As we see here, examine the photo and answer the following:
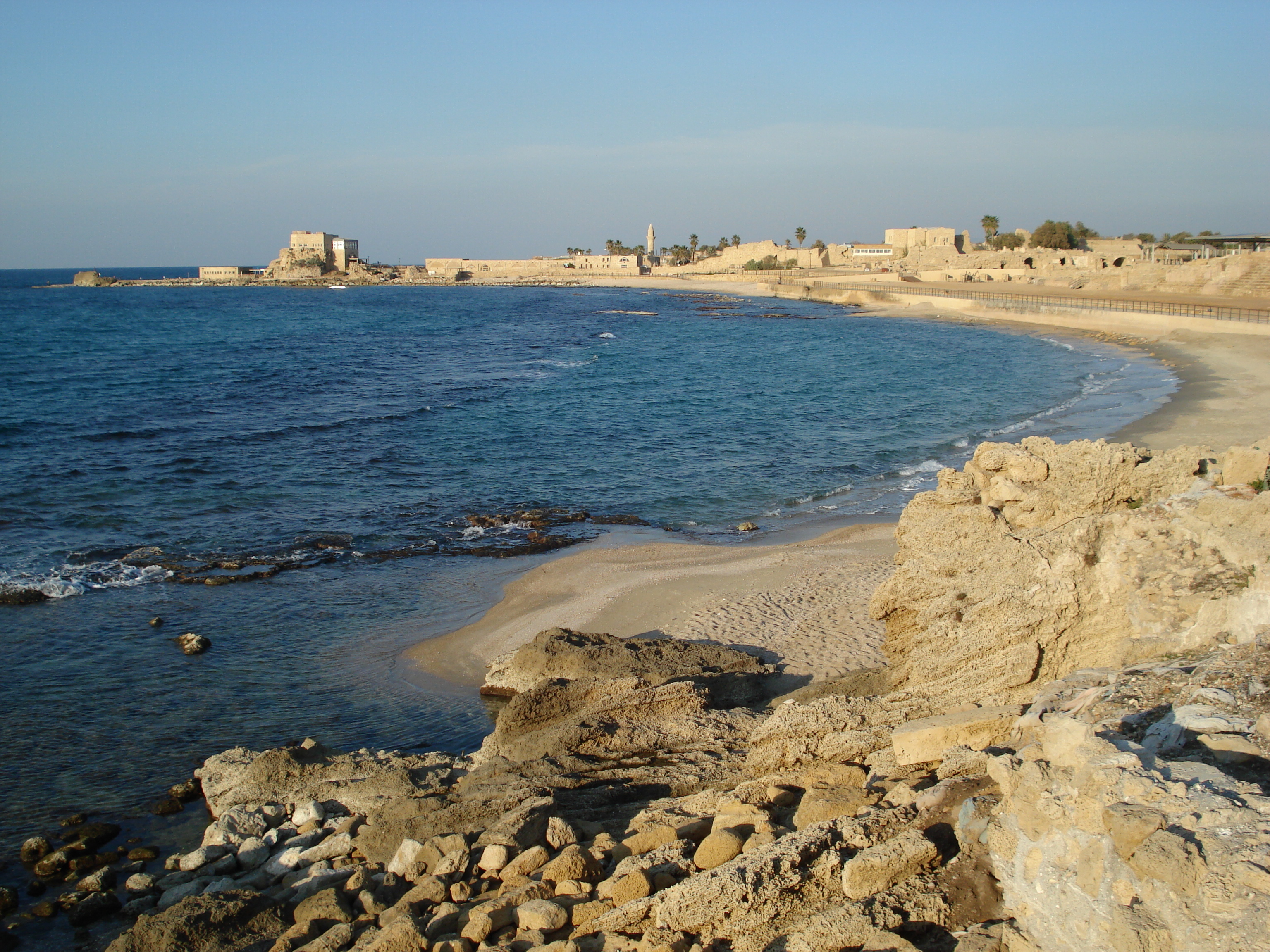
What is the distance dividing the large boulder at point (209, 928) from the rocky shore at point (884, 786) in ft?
0.06

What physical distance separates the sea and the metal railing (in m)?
4.79

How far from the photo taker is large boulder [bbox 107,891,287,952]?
6043 millimetres

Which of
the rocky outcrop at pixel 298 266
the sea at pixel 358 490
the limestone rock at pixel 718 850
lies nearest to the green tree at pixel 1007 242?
the sea at pixel 358 490

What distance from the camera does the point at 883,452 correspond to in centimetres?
2425

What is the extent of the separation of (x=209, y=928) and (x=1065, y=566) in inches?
283

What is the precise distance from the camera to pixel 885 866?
4.65 metres

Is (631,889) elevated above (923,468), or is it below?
above

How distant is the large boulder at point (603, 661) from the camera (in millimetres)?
9602

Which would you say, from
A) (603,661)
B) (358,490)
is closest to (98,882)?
(603,661)

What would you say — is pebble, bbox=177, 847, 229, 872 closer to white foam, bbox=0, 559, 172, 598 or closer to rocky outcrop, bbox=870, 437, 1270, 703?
rocky outcrop, bbox=870, 437, 1270, 703

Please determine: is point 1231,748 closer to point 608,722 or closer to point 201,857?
point 608,722

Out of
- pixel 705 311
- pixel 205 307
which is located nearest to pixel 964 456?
pixel 705 311

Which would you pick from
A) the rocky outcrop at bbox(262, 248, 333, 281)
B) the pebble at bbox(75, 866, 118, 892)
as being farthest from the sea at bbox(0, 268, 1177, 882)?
the rocky outcrop at bbox(262, 248, 333, 281)

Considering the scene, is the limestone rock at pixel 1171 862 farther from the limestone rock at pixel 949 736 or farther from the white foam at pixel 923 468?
the white foam at pixel 923 468
